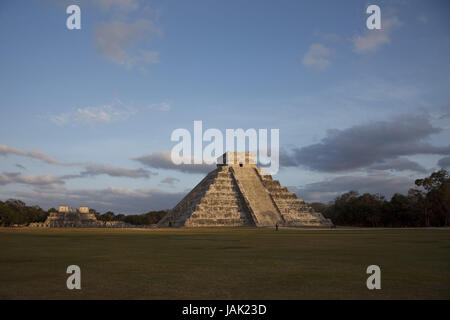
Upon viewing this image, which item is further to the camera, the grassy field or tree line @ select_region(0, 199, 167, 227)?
tree line @ select_region(0, 199, 167, 227)

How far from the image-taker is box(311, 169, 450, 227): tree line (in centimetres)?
5966

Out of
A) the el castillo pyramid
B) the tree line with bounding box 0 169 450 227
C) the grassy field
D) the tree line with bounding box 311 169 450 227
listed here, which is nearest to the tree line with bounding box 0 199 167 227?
the tree line with bounding box 0 169 450 227

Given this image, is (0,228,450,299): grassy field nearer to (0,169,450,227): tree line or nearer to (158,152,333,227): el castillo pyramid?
(158,152,333,227): el castillo pyramid

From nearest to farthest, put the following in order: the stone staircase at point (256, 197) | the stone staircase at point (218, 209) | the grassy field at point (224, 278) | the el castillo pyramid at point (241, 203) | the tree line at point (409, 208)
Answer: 1. the grassy field at point (224, 278)
2. the stone staircase at point (218, 209)
3. the el castillo pyramid at point (241, 203)
4. the stone staircase at point (256, 197)
5. the tree line at point (409, 208)

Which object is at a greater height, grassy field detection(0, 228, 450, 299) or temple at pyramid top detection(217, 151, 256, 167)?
temple at pyramid top detection(217, 151, 256, 167)

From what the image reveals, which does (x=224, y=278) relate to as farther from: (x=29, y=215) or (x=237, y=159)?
(x=29, y=215)

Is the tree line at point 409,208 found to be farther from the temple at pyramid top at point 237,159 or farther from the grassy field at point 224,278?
the grassy field at point 224,278

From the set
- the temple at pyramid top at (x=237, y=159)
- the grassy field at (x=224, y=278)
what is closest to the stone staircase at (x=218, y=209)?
the temple at pyramid top at (x=237, y=159)

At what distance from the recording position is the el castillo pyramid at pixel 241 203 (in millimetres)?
50000

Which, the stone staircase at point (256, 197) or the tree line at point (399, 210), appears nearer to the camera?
the stone staircase at point (256, 197)

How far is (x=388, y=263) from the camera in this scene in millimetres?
11148

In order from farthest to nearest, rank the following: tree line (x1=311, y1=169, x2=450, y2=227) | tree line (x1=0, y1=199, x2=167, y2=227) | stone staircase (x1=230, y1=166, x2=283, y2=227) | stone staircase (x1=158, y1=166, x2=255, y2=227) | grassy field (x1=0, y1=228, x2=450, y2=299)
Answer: tree line (x1=0, y1=199, x2=167, y2=227), tree line (x1=311, y1=169, x2=450, y2=227), stone staircase (x1=230, y1=166, x2=283, y2=227), stone staircase (x1=158, y1=166, x2=255, y2=227), grassy field (x1=0, y1=228, x2=450, y2=299)

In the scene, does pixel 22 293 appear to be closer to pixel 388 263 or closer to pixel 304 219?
pixel 388 263

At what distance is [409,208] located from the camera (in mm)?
63969
